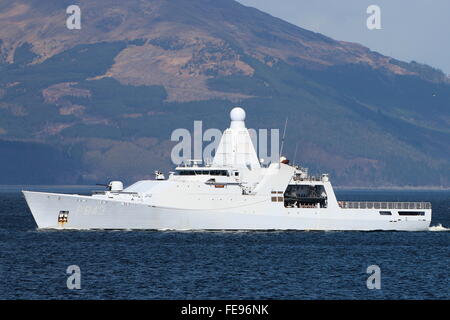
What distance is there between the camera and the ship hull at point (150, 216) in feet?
268

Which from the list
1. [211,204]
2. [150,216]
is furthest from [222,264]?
[150,216]

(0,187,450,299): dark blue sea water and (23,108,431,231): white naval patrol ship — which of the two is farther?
(23,108,431,231): white naval patrol ship

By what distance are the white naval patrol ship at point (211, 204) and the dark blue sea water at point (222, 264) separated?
4.42 ft

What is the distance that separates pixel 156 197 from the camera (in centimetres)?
8181

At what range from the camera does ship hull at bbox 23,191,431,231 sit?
81750mm

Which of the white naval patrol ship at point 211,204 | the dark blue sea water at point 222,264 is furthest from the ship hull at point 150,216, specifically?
the dark blue sea water at point 222,264

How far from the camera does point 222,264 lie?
63.9 metres

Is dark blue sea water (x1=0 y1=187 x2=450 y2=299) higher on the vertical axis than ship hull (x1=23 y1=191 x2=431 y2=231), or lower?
lower

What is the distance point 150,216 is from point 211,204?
455 centimetres

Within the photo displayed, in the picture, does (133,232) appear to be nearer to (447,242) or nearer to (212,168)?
(212,168)

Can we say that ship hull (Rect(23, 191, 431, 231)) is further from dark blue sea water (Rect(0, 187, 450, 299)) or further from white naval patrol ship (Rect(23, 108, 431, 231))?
dark blue sea water (Rect(0, 187, 450, 299))

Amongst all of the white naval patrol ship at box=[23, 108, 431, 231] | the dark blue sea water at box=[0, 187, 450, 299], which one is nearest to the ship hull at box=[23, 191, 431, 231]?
the white naval patrol ship at box=[23, 108, 431, 231]

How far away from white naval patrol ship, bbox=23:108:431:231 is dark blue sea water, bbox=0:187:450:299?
1348mm

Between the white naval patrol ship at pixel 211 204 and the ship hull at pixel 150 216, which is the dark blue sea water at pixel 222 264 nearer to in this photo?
the ship hull at pixel 150 216
